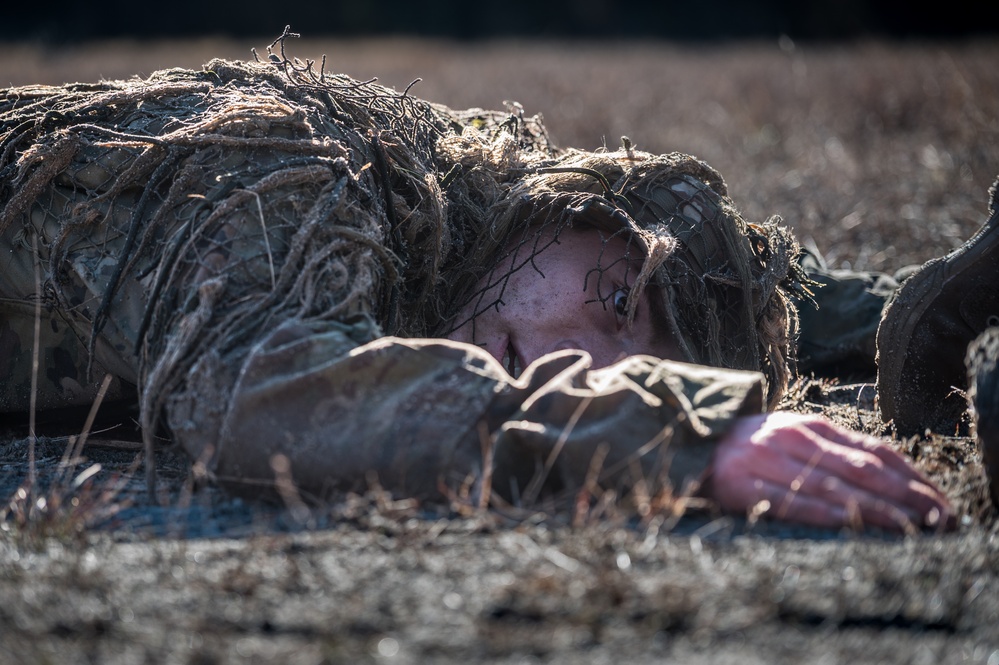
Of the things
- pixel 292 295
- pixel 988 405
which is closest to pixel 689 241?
pixel 988 405

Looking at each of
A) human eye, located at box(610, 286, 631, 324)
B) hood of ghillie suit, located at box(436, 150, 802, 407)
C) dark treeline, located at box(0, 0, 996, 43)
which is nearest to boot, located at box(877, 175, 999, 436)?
hood of ghillie suit, located at box(436, 150, 802, 407)

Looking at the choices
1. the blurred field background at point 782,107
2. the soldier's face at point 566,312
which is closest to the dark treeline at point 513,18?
the blurred field background at point 782,107

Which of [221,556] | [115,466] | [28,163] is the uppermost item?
[28,163]

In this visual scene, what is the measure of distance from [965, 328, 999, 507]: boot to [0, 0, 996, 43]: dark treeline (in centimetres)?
1779

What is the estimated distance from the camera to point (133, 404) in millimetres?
2650

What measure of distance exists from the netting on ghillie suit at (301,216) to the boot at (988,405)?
0.84 meters

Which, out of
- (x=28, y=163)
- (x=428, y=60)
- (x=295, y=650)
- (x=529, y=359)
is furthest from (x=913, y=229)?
(x=428, y=60)

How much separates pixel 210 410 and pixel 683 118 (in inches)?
307

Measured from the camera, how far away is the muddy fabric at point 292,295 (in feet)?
5.90

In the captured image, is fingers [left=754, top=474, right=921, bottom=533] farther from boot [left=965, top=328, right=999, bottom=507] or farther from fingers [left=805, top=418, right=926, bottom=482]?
boot [left=965, top=328, right=999, bottom=507]

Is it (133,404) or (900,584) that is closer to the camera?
(900,584)

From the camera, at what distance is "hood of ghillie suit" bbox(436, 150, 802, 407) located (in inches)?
105

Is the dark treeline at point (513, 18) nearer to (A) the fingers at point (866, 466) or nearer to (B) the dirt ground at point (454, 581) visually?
(B) the dirt ground at point (454, 581)

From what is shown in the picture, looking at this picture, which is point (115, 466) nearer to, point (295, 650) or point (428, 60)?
point (295, 650)
